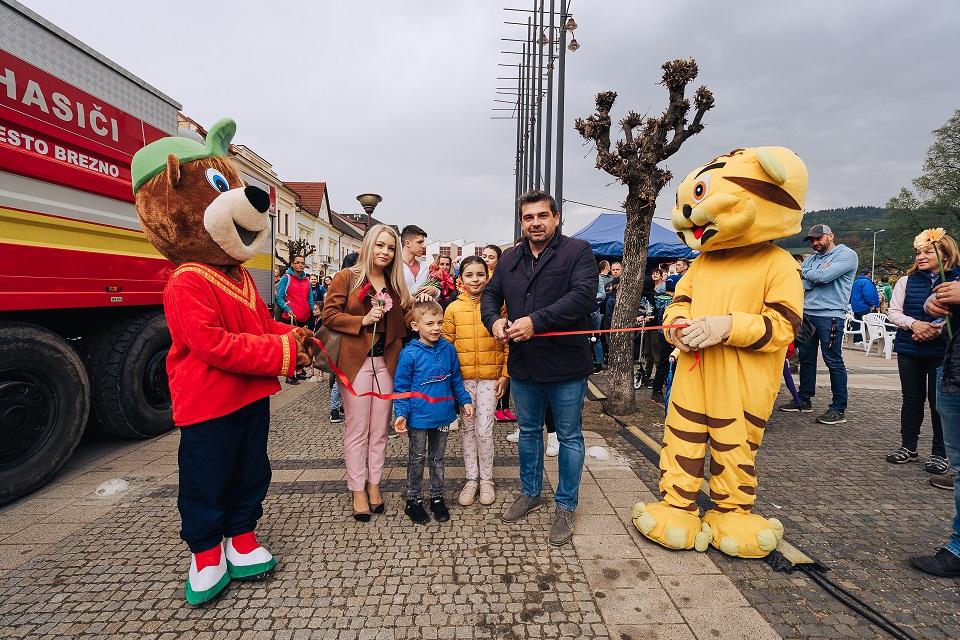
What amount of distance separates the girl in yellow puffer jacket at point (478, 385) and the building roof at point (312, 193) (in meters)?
38.0

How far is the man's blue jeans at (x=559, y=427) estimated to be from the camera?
284cm

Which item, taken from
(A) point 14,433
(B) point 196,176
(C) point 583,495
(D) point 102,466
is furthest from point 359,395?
(D) point 102,466

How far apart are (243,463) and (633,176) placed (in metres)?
4.75

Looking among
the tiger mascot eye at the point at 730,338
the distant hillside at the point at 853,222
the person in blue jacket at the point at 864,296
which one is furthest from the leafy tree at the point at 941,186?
the tiger mascot eye at the point at 730,338

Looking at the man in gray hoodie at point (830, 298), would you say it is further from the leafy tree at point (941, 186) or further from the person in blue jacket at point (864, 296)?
the leafy tree at point (941, 186)

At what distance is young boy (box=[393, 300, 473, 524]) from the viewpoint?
3037 mm

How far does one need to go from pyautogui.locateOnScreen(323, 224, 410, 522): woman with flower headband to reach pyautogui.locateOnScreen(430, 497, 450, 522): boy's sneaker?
1.18 ft

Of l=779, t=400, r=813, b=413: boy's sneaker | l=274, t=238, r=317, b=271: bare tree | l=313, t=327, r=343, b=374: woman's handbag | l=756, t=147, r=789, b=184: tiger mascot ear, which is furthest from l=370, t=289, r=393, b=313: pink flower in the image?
l=779, t=400, r=813, b=413: boy's sneaker

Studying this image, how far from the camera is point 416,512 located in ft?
9.91

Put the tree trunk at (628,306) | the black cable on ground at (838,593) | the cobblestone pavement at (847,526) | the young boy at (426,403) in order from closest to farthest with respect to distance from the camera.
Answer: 1. the black cable on ground at (838,593)
2. the cobblestone pavement at (847,526)
3. the young boy at (426,403)
4. the tree trunk at (628,306)

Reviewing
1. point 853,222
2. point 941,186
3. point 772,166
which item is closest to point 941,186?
point 941,186

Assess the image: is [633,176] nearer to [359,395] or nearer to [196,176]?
[359,395]

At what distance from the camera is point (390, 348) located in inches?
125

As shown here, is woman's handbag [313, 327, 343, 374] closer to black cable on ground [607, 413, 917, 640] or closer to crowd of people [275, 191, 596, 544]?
crowd of people [275, 191, 596, 544]
